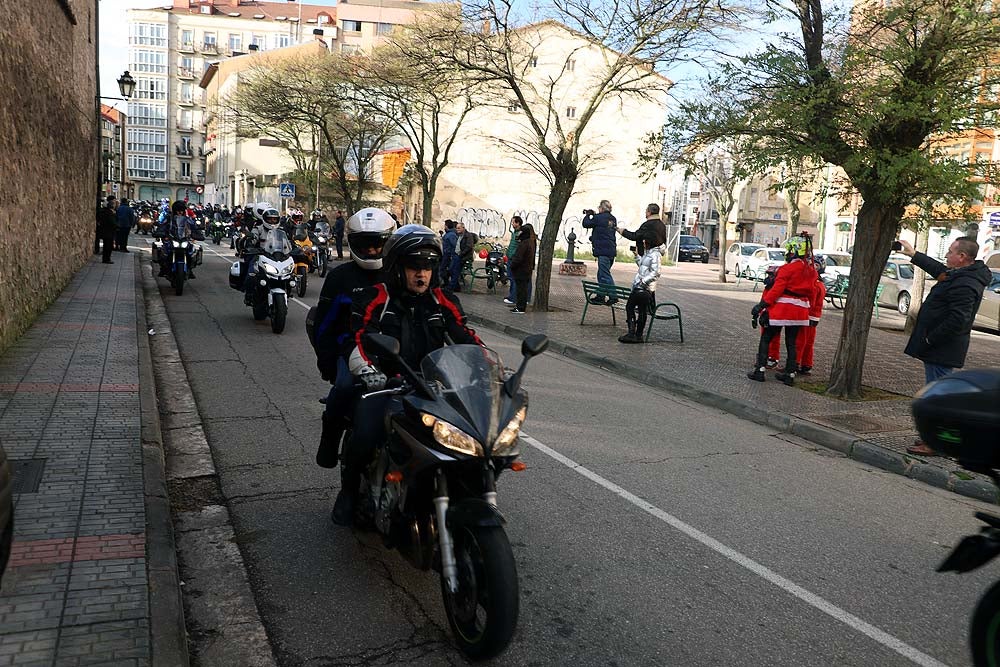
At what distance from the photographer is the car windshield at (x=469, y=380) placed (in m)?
3.29

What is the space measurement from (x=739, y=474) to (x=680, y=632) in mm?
2905

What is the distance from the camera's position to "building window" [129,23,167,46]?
100 metres

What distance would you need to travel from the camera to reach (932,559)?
4.86 metres

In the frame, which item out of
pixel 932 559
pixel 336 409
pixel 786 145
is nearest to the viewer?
pixel 336 409

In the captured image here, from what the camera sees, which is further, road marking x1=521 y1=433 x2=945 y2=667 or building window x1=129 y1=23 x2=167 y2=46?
building window x1=129 y1=23 x2=167 y2=46

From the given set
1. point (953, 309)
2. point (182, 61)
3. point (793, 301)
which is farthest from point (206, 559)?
point (182, 61)

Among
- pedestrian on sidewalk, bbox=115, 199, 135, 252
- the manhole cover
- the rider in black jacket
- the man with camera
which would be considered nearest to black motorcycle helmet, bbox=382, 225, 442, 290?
the rider in black jacket

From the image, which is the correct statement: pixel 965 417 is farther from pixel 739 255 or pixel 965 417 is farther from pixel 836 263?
pixel 739 255

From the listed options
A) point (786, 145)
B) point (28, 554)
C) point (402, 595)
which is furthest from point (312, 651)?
point (786, 145)

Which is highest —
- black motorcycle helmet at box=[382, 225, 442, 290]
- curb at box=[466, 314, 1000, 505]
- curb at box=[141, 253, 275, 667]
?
black motorcycle helmet at box=[382, 225, 442, 290]

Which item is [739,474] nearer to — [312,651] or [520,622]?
[520,622]

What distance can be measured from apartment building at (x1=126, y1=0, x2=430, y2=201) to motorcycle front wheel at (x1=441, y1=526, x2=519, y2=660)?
99877 mm

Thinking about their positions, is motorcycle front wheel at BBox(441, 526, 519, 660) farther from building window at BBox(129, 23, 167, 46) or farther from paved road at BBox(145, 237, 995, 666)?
building window at BBox(129, 23, 167, 46)

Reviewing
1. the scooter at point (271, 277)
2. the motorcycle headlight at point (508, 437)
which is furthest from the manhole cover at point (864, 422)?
the scooter at point (271, 277)
